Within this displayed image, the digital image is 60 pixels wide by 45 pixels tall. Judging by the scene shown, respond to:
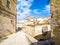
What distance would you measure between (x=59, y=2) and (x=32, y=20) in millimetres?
15735

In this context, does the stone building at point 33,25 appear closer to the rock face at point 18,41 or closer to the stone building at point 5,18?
the stone building at point 5,18

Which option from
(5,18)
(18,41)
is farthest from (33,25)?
(18,41)

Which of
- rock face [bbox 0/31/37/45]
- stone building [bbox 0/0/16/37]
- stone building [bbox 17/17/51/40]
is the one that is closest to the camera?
rock face [bbox 0/31/37/45]

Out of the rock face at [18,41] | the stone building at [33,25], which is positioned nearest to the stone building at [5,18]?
the rock face at [18,41]

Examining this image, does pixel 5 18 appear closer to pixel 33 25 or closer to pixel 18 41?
pixel 18 41

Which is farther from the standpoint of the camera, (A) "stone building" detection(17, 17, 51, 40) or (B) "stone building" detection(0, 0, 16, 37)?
(A) "stone building" detection(17, 17, 51, 40)

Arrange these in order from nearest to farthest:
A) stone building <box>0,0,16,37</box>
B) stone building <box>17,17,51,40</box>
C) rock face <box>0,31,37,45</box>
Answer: rock face <box>0,31,37,45</box> → stone building <box>0,0,16,37</box> → stone building <box>17,17,51,40</box>

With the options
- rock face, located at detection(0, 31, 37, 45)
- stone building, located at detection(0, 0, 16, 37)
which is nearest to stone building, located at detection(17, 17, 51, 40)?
stone building, located at detection(0, 0, 16, 37)

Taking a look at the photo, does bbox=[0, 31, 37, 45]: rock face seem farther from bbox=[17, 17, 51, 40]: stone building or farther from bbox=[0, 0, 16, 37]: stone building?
bbox=[17, 17, 51, 40]: stone building

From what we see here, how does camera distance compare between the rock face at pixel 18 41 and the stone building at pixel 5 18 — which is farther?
the stone building at pixel 5 18

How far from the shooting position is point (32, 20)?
65.6 ft

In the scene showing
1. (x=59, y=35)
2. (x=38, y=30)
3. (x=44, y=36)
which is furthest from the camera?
(x=38, y=30)

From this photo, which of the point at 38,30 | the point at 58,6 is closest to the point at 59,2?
the point at 58,6

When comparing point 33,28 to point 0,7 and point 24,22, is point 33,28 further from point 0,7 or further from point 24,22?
point 0,7
